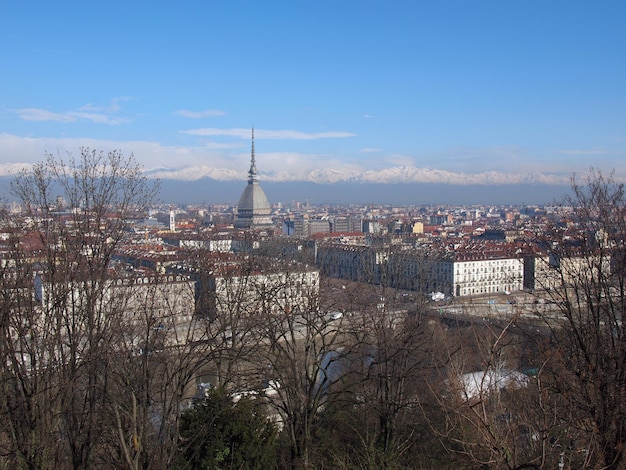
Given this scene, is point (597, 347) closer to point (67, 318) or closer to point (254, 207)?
point (67, 318)

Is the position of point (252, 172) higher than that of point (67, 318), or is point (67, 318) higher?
point (252, 172)

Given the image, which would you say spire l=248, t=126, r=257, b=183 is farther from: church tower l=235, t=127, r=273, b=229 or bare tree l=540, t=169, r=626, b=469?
bare tree l=540, t=169, r=626, b=469

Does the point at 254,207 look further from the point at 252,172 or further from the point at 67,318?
the point at 67,318

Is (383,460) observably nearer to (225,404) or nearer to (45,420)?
(225,404)

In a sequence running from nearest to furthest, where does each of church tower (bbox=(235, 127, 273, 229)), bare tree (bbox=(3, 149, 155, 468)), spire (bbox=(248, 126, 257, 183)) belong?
bare tree (bbox=(3, 149, 155, 468)), church tower (bbox=(235, 127, 273, 229)), spire (bbox=(248, 126, 257, 183))

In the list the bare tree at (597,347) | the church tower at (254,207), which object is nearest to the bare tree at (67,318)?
the bare tree at (597,347)

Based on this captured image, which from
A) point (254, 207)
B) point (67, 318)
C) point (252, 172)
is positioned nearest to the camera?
point (67, 318)

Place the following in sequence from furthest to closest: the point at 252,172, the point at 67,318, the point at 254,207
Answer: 1. the point at 252,172
2. the point at 254,207
3. the point at 67,318

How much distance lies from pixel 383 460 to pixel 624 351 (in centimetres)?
198

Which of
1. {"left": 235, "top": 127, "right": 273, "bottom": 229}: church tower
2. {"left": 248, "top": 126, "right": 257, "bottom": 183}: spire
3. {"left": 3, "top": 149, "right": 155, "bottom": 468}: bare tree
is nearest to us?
{"left": 3, "top": 149, "right": 155, "bottom": 468}: bare tree

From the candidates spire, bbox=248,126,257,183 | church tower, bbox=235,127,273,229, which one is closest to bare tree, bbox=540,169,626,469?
church tower, bbox=235,127,273,229

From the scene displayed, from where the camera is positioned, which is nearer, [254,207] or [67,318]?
[67,318]

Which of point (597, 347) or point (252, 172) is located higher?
point (252, 172)

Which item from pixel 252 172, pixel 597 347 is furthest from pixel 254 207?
pixel 597 347
